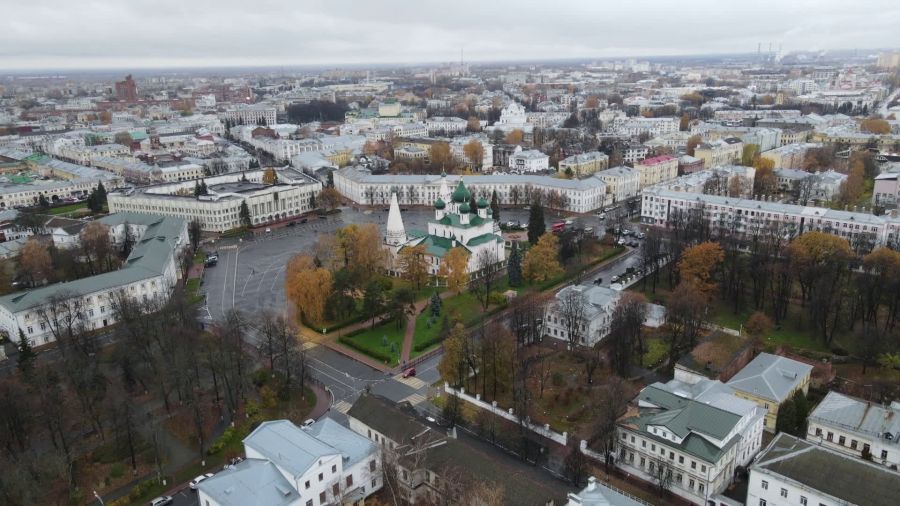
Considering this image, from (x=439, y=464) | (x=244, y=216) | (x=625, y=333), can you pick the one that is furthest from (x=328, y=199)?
(x=439, y=464)

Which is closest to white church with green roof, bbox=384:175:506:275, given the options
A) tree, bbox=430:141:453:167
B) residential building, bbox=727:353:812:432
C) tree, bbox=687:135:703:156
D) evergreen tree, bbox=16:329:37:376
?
residential building, bbox=727:353:812:432

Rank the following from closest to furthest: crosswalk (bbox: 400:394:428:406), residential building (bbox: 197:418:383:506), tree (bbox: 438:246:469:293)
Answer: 1. residential building (bbox: 197:418:383:506)
2. crosswalk (bbox: 400:394:428:406)
3. tree (bbox: 438:246:469:293)

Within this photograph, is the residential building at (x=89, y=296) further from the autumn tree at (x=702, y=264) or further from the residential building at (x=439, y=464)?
the autumn tree at (x=702, y=264)

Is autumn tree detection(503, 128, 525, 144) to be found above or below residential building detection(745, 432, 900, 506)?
above

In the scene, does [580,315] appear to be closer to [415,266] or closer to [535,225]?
[415,266]

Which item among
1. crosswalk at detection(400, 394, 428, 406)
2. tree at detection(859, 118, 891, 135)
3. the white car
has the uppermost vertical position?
tree at detection(859, 118, 891, 135)

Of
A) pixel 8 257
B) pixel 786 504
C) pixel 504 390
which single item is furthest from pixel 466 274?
pixel 8 257

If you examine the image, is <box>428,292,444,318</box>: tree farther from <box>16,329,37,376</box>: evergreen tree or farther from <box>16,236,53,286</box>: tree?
<box>16,236,53,286</box>: tree

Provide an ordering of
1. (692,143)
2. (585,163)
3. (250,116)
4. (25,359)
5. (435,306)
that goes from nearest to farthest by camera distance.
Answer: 1. (25,359)
2. (435,306)
3. (585,163)
4. (692,143)
5. (250,116)
